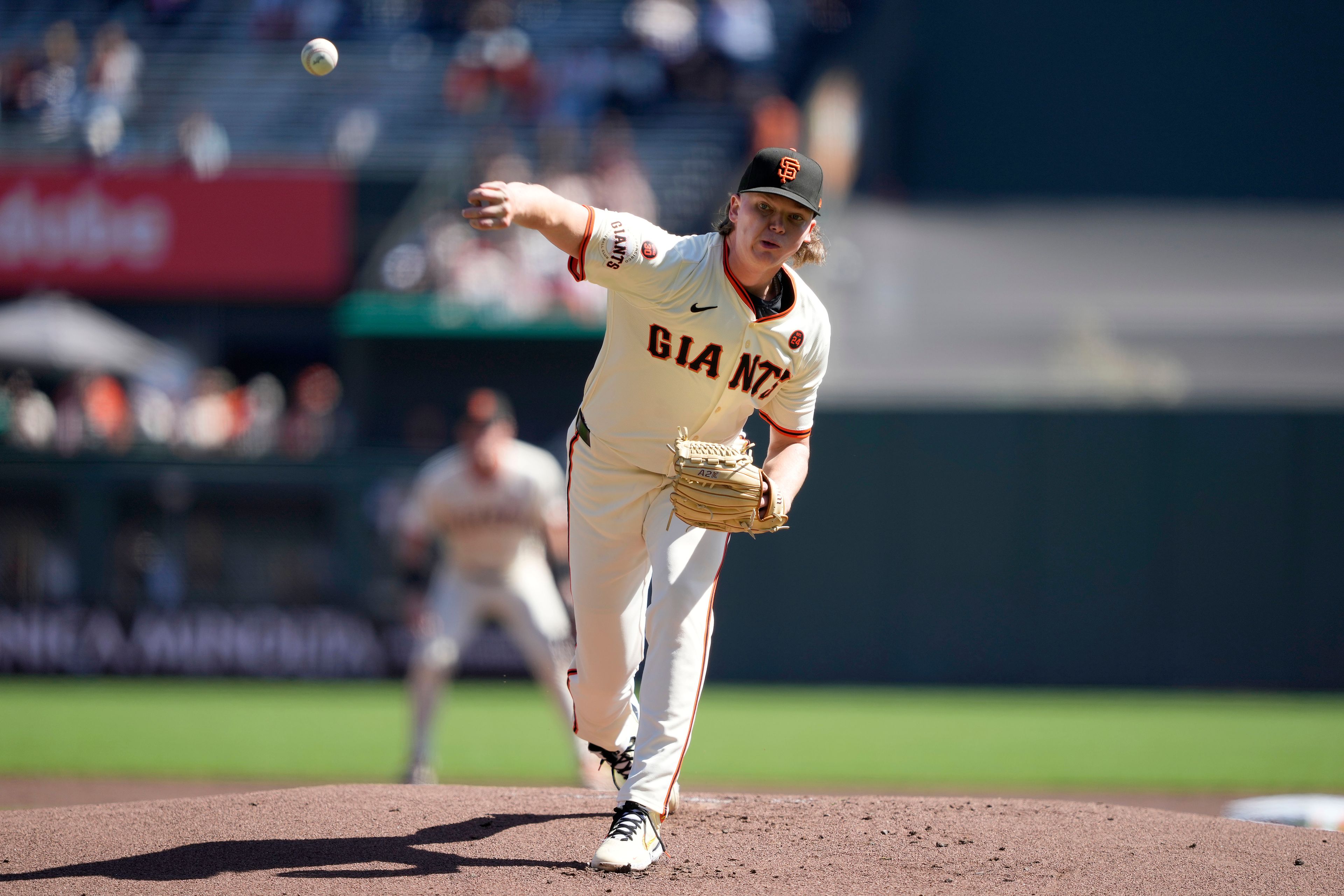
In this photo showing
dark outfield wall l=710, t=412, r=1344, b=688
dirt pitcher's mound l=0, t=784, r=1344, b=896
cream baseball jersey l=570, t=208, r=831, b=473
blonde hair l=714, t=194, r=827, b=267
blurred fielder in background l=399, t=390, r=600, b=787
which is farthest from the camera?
dark outfield wall l=710, t=412, r=1344, b=688

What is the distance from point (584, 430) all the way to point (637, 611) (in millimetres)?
640

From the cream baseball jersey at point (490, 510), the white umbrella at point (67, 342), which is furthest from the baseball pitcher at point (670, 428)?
the white umbrella at point (67, 342)

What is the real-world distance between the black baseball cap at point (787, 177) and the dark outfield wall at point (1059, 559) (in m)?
7.89

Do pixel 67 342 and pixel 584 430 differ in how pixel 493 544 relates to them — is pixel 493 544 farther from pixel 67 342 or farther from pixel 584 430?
pixel 67 342

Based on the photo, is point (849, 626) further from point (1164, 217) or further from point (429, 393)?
point (1164, 217)

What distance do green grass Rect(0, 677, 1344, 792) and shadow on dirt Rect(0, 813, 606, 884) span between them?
127 inches

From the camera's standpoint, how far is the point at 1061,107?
840 inches

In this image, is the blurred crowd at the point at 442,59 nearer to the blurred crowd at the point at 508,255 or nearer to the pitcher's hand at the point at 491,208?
the blurred crowd at the point at 508,255

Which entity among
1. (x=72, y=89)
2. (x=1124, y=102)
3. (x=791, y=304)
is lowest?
(x=791, y=304)

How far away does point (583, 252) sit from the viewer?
395 centimetres

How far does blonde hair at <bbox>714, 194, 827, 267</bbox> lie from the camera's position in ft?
14.1

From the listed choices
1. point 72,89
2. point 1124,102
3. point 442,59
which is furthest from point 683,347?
point 1124,102

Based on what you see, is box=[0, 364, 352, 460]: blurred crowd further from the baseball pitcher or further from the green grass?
the baseball pitcher

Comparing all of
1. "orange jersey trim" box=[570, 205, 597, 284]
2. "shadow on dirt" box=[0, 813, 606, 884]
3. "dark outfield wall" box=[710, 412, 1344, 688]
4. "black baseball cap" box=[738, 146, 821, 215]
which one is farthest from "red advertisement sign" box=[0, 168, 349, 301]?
"black baseball cap" box=[738, 146, 821, 215]
